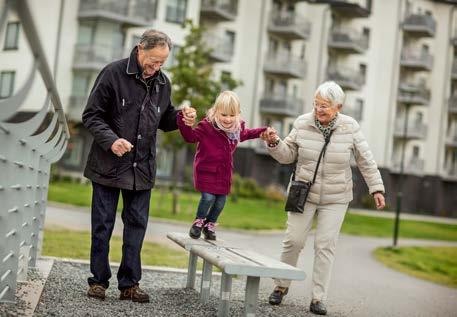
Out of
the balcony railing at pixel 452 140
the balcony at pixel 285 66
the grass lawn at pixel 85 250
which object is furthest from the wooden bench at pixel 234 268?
the balcony railing at pixel 452 140

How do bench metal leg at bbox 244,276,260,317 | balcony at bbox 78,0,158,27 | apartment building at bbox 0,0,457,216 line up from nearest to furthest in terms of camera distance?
1. bench metal leg at bbox 244,276,260,317
2. balcony at bbox 78,0,158,27
3. apartment building at bbox 0,0,457,216

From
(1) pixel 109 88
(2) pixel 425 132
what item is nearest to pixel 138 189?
(1) pixel 109 88

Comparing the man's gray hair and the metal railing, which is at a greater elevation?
the man's gray hair

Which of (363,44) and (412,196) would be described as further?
(412,196)

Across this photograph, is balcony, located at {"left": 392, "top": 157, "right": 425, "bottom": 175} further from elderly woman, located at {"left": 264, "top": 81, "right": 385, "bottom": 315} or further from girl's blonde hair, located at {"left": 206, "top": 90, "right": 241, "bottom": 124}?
girl's blonde hair, located at {"left": 206, "top": 90, "right": 241, "bottom": 124}

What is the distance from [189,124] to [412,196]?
61293mm

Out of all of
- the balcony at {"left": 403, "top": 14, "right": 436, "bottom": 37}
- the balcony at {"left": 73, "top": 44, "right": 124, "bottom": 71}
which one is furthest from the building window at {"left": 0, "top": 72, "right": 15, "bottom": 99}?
the balcony at {"left": 403, "top": 14, "right": 436, "bottom": 37}

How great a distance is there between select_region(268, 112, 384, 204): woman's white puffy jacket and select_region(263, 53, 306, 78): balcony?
4646 centimetres

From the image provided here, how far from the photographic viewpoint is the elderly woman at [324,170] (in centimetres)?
762

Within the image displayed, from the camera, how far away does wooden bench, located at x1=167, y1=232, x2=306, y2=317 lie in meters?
5.79

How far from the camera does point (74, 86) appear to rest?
43.5m

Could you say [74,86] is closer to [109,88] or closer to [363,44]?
[363,44]

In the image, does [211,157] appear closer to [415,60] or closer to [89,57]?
[89,57]

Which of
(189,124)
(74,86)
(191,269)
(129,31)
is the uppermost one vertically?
(129,31)
